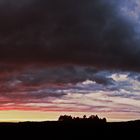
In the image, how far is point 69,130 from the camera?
9119 cm

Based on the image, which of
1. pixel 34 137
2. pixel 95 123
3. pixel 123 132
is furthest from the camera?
pixel 95 123

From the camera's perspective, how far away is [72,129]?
9212 centimetres

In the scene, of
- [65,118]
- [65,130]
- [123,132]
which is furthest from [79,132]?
[65,118]

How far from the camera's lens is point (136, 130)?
9444 cm

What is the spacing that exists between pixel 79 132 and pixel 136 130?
10.8 m

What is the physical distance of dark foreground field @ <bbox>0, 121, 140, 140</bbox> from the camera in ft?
289

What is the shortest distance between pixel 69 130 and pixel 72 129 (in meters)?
1.07

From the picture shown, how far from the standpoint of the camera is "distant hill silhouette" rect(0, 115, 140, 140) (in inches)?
3487

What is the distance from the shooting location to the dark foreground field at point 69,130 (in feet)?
289

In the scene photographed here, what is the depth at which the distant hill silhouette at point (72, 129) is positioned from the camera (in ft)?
291

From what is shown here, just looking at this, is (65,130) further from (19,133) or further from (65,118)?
(65,118)

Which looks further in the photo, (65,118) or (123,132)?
(65,118)

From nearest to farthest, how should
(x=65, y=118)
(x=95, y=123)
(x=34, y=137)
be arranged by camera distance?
(x=34, y=137)
(x=95, y=123)
(x=65, y=118)

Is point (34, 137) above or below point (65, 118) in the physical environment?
below
